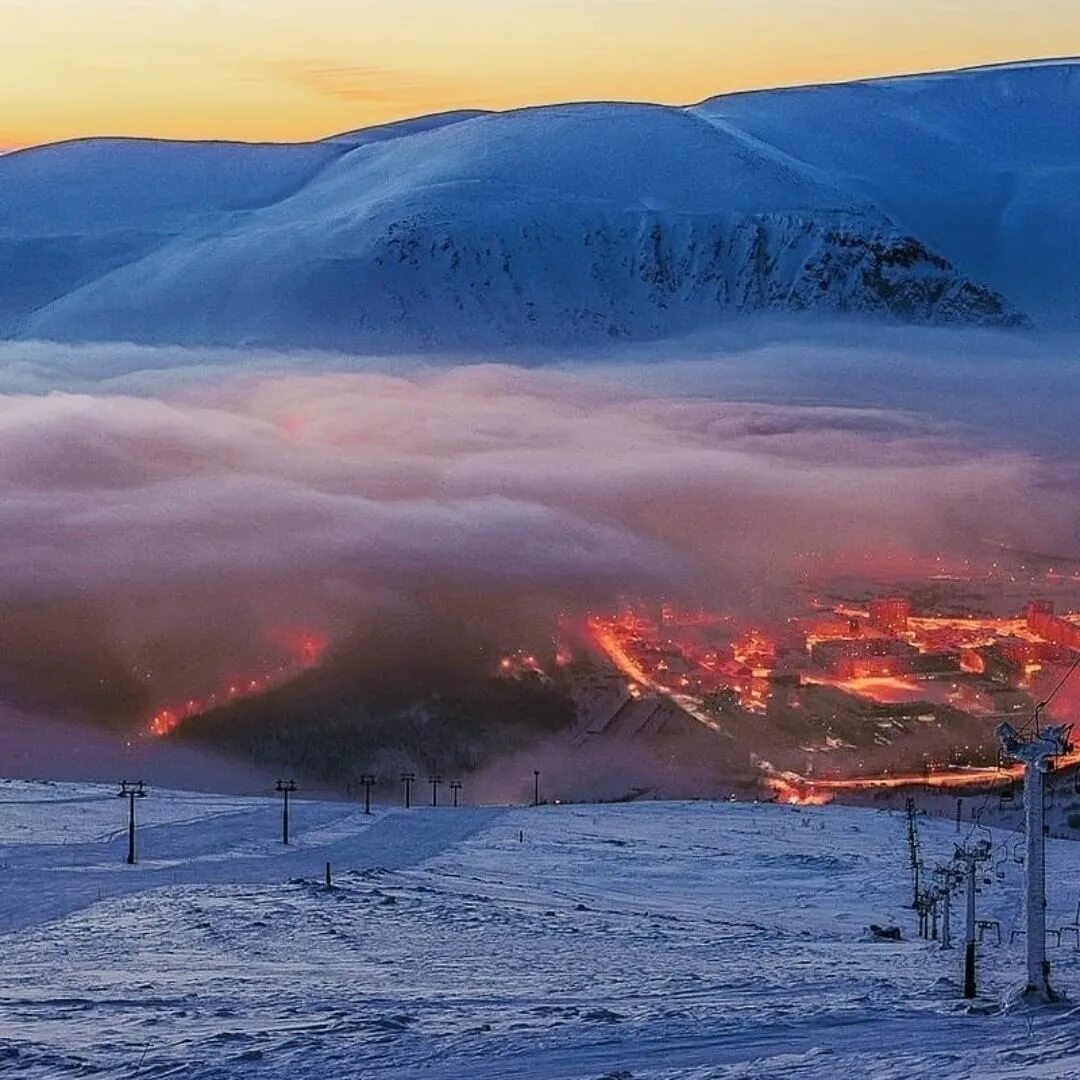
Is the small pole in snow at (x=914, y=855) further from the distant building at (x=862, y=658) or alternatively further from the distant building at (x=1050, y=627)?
the distant building at (x=1050, y=627)

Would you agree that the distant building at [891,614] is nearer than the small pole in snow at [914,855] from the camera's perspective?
No

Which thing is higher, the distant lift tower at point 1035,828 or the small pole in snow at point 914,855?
the distant lift tower at point 1035,828

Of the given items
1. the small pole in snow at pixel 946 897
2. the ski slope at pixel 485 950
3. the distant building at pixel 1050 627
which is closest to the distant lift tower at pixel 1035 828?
the ski slope at pixel 485 950

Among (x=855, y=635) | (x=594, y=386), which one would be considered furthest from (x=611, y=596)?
(x=594, y=386)

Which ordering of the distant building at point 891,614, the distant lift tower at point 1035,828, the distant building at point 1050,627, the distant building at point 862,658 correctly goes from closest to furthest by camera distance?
the distant lift tower at point 1035,828 → the distant building at point 862,658 → the distant building at point 1050,627 → the distant building at point 891,614

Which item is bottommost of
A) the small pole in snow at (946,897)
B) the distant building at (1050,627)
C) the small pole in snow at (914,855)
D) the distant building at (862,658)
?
the small pole in snow at (914,855)

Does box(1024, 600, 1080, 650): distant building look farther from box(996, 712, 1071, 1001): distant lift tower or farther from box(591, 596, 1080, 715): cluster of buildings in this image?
box(996, 712, 1071, 1001): distant lift tower

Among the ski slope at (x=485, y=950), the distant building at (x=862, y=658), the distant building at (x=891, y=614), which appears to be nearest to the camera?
the ski slope at (x=485, y=950)
